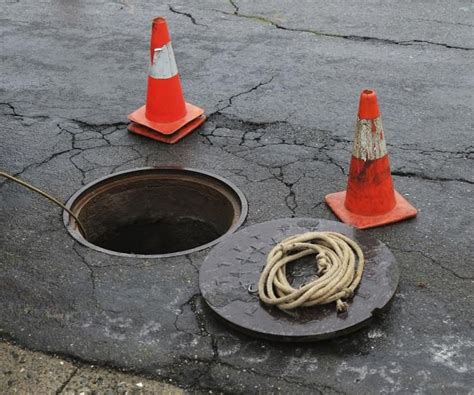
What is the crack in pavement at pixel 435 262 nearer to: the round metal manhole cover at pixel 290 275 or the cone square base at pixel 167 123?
the round metal manhole cover at pixel 290 275

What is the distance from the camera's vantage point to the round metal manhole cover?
3033mm

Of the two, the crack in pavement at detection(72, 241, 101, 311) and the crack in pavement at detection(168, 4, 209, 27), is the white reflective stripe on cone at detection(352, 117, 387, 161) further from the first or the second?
the crack in pavement at detection(168, 4, 209, 27)

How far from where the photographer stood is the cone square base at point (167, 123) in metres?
4.88

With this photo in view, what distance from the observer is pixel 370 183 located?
151 inches

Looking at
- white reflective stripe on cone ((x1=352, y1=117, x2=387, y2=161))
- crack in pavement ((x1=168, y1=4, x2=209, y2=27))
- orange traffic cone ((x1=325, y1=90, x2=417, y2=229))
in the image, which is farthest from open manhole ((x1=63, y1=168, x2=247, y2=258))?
crack in pavement ((x1=168, y1=4, x2=209, y2=27))

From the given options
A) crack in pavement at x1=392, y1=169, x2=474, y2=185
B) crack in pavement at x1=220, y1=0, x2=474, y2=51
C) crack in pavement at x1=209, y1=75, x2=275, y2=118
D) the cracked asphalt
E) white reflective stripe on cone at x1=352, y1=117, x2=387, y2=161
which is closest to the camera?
the cracked asphalt

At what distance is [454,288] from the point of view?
3361mm

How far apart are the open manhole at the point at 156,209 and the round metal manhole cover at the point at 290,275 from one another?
0.55 meters

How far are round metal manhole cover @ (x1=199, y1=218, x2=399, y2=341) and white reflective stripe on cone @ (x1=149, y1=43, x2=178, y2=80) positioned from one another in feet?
5.29

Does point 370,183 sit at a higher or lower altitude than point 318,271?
higher

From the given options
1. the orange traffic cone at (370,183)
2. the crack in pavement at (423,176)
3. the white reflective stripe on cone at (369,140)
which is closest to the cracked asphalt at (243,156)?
the crack in pavement at (423,176)

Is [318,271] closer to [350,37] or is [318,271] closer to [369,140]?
[369,140]

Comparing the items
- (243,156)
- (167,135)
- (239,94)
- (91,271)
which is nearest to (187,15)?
(239,94)

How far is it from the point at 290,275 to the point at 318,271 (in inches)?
5.9
